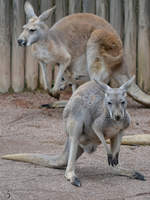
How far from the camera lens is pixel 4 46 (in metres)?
9.34

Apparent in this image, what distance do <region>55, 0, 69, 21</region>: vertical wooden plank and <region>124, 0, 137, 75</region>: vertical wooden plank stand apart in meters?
1.10

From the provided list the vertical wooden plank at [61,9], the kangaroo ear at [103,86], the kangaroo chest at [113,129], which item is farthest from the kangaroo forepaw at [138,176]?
the vertical wooden plank at [61,9]

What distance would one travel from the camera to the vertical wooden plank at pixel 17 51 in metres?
9.19

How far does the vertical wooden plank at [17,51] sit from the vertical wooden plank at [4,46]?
0.10 meters

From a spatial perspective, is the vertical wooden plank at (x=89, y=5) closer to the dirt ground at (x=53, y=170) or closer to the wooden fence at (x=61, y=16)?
the wooden fence at (x=61, y=16)

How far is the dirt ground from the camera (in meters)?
4.25

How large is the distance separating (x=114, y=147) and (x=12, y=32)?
513 centimetres

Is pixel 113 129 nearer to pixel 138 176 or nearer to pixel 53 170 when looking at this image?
pixel 138 176

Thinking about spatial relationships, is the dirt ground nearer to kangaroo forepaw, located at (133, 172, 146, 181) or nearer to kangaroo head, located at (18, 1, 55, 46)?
kangaroo forepaw, located at (133, 172, 146, 181)

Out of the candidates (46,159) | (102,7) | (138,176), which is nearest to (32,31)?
(102,7)

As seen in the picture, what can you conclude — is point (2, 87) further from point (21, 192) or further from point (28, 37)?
point (21, 192)

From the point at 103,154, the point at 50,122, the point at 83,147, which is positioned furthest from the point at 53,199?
the point at 50,122

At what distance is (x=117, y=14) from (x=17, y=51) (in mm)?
1944

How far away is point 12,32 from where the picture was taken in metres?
9.30
